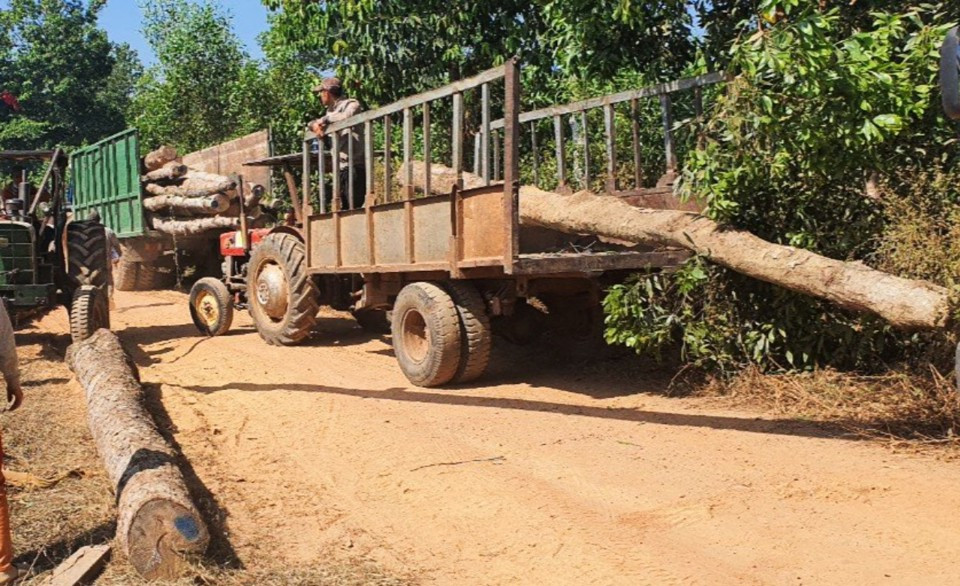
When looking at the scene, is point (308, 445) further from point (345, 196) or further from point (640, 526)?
point (345, 196)

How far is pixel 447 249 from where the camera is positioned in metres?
7.55

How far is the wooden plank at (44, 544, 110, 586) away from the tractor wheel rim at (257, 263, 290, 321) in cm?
598

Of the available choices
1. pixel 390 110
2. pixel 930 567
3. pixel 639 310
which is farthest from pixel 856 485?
pixel 390 110

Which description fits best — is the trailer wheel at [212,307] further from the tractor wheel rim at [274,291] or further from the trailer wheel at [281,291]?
the tractor wheel rim at [274,291]

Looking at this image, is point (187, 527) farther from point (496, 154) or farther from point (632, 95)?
point (496, 154)

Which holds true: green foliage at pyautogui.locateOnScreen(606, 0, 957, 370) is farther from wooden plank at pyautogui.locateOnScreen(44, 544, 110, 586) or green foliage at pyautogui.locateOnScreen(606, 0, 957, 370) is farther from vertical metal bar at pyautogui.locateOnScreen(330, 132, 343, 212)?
wooden plank at pyautogui.locateOnScreen(44, 544, 110, 586)

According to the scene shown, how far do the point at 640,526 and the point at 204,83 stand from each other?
1977 centimetres

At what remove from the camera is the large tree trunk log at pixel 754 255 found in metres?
5.44

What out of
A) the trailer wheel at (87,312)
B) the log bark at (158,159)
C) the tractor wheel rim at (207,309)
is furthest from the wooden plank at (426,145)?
the log bark at (158,159)

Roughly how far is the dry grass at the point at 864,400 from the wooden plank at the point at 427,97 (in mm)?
2763

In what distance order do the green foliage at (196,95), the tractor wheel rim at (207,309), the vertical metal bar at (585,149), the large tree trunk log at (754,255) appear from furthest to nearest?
1. the green foliage at (196,95)
2. the tractor wheel rim at (207,309)
3. the vertical metal bar at (585,149)
4. the large tree trunk log at (754,255)

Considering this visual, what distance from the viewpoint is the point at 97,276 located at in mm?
10547

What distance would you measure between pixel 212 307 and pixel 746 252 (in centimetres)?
688

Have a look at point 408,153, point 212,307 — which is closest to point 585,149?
point 408,153
